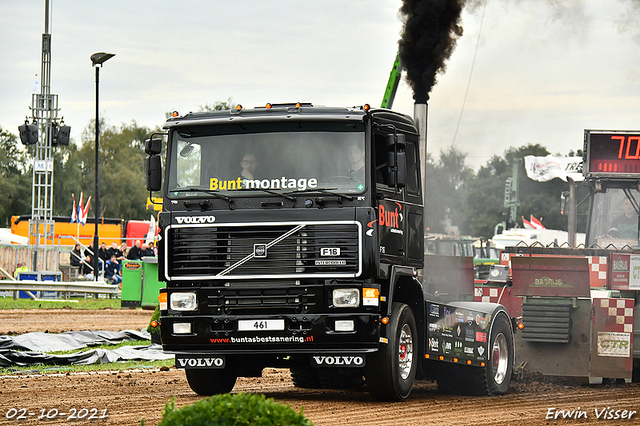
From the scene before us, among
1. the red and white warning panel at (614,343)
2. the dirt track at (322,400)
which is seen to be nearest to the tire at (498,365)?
the dirt track at (322,400)

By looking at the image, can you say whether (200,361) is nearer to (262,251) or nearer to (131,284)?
(262,251)

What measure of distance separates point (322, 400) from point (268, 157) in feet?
9.26

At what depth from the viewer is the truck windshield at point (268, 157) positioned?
10141 millimetres

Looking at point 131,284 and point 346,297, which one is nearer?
point 346,297

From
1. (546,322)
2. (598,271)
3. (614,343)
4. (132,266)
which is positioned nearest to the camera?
(614,343)

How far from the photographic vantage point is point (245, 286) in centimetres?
1007

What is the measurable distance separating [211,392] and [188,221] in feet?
7.31

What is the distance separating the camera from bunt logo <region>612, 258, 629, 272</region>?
48.2ft

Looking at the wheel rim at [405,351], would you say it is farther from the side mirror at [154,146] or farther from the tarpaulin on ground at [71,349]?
the tarpaulin on ground at [71,349]

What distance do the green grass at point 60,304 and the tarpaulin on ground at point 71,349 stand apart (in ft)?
35.6

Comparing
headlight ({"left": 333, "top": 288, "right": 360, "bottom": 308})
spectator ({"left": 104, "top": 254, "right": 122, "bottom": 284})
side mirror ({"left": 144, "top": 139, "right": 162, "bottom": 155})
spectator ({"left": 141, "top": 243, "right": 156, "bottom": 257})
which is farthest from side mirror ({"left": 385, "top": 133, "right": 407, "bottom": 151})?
spectator ({"left": 104, "top": 254, "right": 122, "bottom": 284})

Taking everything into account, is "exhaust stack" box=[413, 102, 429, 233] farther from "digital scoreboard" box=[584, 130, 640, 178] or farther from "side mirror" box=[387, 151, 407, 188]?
"digital scoreboard" box=[584, 130, 640, 178]

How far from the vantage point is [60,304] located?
97.3ft

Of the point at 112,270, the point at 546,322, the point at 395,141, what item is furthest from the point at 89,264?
the point at 395,141
